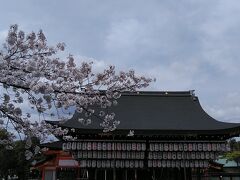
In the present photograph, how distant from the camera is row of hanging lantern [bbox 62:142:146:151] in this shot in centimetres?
1752

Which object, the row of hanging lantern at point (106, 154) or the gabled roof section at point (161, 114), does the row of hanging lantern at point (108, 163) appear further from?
the gabled roof section at point (161, 114)

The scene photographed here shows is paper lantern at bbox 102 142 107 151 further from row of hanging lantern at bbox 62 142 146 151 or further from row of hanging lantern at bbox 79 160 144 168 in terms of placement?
row of hanging lantern at bbox 79 160 144 168

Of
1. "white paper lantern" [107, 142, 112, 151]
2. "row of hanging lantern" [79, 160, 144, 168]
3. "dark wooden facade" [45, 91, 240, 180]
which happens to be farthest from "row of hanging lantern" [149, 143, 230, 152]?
"white paper lantern" [107, 142, 112, 151]

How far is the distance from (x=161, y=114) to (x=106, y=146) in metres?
4.08

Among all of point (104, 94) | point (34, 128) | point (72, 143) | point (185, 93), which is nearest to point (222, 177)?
point (185, 93)

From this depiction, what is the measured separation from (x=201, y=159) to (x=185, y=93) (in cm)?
521

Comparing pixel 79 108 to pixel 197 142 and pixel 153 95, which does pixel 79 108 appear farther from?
pixel 153 95

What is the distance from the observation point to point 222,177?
59.7 feet

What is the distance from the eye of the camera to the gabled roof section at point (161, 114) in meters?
18.0

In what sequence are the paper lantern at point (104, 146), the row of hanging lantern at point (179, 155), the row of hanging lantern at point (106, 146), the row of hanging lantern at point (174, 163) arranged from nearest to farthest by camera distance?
the row of hanging lantern at point (106, 146) → the paper lantern at point (104, 146) → the row of hanging lantern at point (179, 155) → the row of hanging lantern at point (174, 163)

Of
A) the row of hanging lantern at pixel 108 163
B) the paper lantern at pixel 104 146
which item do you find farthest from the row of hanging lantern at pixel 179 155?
the paper lantern at pixel 104 146

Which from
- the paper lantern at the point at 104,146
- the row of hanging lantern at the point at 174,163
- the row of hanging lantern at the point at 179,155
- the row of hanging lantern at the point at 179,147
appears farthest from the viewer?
→ the row of hanging lantern at the point at 174,163

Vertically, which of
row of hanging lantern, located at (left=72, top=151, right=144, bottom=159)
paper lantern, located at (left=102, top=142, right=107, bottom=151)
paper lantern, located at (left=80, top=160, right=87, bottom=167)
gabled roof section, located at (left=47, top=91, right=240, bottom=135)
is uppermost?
gabled roof section, located at (left=47, top=91, right=240, bottom=135)

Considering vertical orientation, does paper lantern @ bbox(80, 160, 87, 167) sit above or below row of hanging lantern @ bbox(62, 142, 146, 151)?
below
